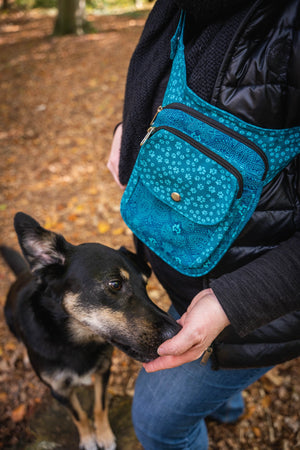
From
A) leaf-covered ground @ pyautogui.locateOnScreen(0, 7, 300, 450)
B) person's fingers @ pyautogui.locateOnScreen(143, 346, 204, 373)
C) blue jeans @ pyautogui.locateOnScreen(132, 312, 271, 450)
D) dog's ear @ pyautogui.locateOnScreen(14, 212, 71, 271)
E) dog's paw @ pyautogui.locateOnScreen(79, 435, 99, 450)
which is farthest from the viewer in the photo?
leaf-covered ground @ pyautogui.locateOnScreen(0, 7, 300, 450)

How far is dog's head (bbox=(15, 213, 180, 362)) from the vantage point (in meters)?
1.92

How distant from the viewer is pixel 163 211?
1598mm

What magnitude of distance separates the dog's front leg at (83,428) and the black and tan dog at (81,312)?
0.05ft

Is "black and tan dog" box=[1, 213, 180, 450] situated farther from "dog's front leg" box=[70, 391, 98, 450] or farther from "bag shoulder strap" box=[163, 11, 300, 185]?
"bag shoulder strap" box=[163, 11, 300, 185]

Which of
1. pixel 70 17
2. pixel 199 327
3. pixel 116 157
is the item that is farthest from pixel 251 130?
pixel 70 17

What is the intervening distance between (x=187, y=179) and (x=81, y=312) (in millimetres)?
1162

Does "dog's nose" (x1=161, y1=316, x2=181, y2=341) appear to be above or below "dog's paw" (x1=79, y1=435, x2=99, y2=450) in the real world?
above

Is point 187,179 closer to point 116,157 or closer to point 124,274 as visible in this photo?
point 116,157

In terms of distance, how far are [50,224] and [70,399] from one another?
2.85 m

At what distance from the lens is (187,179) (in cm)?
141

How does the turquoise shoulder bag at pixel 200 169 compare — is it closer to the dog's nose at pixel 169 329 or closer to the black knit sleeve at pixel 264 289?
the black knit sleeve at pixel 264 289

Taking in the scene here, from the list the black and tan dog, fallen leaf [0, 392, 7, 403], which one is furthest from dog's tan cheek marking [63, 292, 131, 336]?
fallen leaf [0, 392, 7, 403]

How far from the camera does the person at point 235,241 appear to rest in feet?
3.92

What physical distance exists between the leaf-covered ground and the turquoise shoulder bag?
2.13 m
